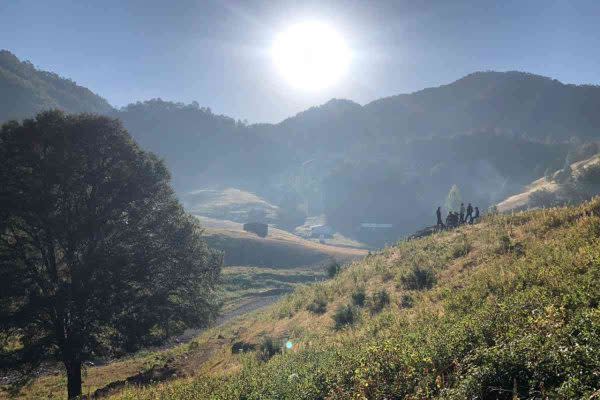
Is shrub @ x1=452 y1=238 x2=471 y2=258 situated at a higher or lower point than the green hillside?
higher

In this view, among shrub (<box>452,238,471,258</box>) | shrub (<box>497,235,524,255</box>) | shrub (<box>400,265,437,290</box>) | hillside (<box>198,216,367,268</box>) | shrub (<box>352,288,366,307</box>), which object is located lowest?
hillside (<box>198,216,367,268</box>)

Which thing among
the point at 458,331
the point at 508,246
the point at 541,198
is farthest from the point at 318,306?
the point at 541,198

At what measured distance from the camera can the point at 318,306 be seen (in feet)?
76.9

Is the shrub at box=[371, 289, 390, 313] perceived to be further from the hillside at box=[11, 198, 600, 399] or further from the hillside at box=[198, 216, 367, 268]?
the hillside at box=[198, 216, 367, 268]

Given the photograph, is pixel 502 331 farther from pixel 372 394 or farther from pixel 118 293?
pixel 118 293

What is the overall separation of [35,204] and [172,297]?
8628 mm

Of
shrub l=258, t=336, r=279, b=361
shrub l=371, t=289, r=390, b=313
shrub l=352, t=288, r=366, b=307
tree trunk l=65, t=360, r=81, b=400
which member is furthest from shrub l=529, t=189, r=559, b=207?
tree trunk l=65, t=360, r=81, b=400

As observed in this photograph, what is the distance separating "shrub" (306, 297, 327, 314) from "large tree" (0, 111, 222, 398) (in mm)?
7183

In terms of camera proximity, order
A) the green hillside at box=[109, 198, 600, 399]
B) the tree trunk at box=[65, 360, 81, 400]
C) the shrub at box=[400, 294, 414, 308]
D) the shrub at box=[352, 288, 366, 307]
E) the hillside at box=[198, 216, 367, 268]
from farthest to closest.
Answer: the hillside at box=[198, 216, 367, 268] < the shrub at box=[352, 288, 366, 307] < the tree trunk at box=[65, 360, 81, 400] < the shrub at box=[400, 294, 414, 308] < the green hillside at box=[109, 198, 600, 399]

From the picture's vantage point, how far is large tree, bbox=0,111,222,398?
61.5 feet

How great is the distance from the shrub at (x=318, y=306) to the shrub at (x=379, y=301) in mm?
4604

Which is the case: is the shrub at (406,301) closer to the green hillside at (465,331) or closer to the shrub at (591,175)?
the green hillside at (465,331)

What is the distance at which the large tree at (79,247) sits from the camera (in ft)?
61.5

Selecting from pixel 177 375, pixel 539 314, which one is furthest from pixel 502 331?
pixel 177 375
